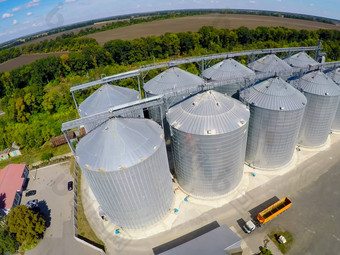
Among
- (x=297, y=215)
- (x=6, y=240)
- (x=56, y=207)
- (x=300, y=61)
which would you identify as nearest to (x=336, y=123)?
(x=300, y=61)

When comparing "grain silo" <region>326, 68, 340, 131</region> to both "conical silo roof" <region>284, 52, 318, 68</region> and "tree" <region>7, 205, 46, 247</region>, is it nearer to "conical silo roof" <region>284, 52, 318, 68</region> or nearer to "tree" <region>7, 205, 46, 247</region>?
"conical silo roof" <region>284, 52, 318, 68</region>

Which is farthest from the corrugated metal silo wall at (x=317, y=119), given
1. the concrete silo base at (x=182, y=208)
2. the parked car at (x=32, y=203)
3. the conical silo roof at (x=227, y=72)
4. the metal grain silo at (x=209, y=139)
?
the parked car at (x=32, y=203)

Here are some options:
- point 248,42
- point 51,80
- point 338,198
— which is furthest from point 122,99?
point 248,42

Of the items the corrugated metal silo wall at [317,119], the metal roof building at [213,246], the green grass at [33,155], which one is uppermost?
the corrugated metal silo wall at [317,119]

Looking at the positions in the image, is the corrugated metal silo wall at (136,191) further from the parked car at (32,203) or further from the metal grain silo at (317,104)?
the metal grain silo at (317,104)

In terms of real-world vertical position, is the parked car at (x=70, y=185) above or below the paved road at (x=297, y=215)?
above

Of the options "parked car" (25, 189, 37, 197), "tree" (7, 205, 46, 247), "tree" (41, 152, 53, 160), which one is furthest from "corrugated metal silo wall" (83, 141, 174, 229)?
"tree" (41, 152, 53, 160)
